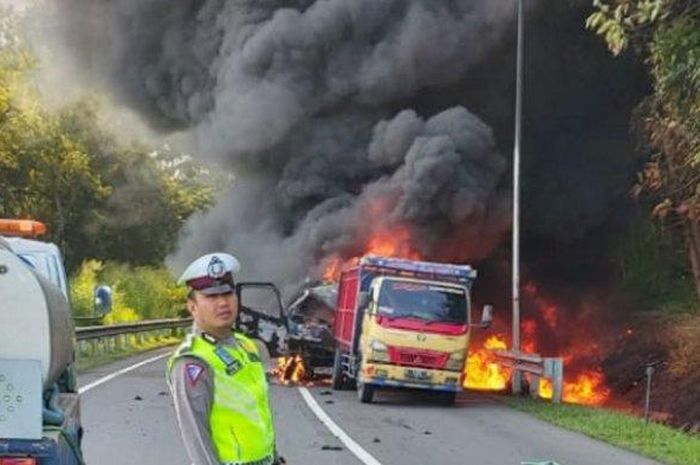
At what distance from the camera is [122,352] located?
91.3 feet

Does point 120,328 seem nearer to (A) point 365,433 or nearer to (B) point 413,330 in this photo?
(B) point 413,330

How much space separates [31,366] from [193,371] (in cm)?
65

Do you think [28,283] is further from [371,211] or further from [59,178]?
[59,178]

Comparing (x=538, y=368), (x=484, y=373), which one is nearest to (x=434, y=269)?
(x=538, y=368)

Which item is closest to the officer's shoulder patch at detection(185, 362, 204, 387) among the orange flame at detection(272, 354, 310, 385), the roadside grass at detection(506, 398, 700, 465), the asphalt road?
the asphalt road

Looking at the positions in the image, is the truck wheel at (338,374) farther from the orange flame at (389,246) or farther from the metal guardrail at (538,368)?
the orange flame at (389,246)

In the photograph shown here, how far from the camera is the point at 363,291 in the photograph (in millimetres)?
18453

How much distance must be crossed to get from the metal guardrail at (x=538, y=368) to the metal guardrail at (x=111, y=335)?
7336 mm

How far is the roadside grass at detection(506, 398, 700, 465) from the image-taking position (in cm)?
1200

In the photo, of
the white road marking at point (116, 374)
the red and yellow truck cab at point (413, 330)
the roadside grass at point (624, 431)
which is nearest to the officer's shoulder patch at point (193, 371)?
the roadside grass at point (624, 431)

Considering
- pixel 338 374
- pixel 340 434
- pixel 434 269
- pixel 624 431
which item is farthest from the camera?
pixel 338 374

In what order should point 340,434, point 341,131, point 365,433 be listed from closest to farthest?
point 340,434 < point 365,433 < point 341,131

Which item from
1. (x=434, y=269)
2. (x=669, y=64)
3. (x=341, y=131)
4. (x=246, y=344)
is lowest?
(x=246, y=344)

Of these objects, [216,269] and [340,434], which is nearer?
[216,269]
